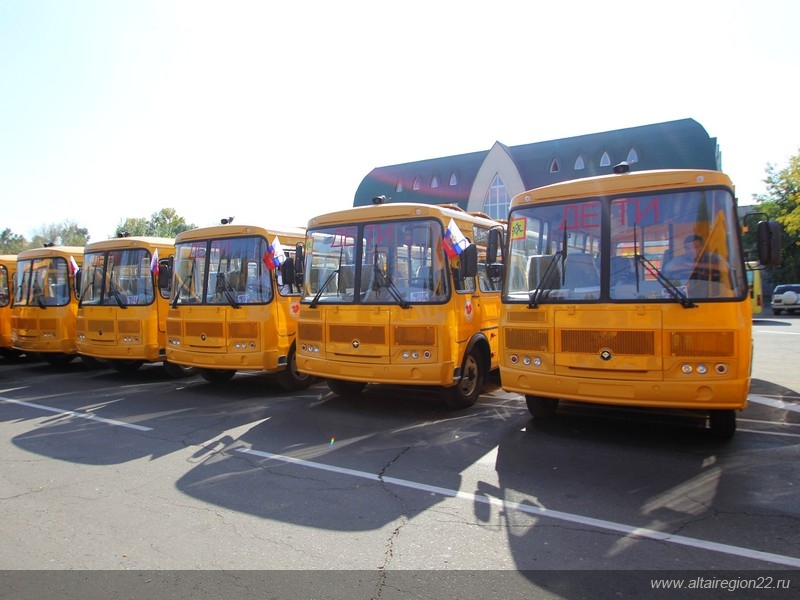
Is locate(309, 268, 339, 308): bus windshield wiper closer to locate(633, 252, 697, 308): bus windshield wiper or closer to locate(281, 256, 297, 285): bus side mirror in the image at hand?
locate(281, 256, 297, 285): bus side mirror

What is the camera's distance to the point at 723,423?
6102 mm

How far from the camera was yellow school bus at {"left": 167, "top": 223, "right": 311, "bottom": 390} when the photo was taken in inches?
360

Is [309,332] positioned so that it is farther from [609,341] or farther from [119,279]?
[119,279]

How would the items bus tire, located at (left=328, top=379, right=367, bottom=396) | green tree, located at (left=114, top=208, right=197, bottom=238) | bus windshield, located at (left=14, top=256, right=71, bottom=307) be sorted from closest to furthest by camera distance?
bus tire, located at (left=328, top=379, right=367, bottom=396) < bus windshield, located at (left=14, top=256, right=71, bottom=307) < green tree, located at (left=114, top=208, right=197, bottom=238)

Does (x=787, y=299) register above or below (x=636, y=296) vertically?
below

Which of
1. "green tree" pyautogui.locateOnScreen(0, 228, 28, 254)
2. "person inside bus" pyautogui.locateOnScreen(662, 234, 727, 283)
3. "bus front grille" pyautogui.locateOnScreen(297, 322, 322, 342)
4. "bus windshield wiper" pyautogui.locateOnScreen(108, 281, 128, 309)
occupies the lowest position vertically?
"bus front grille" pyautogui.locateOnScreen(297, 322, 322, 342)

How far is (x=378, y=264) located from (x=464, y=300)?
127 centimetres

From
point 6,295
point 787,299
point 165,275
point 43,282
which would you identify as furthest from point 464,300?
point 787,299

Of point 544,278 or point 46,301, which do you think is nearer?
point 544,278

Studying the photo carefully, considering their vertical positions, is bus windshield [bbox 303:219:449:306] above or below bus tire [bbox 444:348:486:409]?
above

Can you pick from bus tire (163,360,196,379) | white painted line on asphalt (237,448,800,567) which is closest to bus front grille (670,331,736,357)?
white painted line on asphalt (237,448,800,567)

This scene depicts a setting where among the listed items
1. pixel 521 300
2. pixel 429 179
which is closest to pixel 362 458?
pixel 521 300

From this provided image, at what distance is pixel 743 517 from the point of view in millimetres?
4234

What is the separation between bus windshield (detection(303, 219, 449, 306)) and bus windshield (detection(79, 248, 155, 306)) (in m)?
4.32
